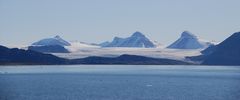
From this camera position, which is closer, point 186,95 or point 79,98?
point 79,98

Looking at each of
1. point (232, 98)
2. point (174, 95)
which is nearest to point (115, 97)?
point (174, 95)

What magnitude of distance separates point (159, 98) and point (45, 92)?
22210mm

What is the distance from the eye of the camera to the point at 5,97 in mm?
99062

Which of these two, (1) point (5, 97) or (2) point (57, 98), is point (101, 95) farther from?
(1) point (5, 97)

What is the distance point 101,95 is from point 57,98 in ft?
33.9

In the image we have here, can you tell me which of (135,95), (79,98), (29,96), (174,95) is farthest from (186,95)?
(29,96)

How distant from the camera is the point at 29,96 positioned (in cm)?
10281

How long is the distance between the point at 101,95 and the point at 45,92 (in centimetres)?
1156

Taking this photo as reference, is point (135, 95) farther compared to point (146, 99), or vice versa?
point (135, 95)

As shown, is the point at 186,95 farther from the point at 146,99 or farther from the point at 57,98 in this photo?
the point at 57,98

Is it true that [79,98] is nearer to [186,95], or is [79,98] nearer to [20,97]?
[20,97]

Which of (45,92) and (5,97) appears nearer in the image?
(5,97)

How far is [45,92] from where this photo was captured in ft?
369

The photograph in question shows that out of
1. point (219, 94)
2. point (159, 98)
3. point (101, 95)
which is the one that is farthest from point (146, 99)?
point (219, 94)
